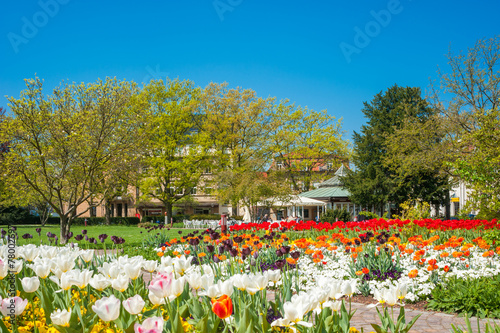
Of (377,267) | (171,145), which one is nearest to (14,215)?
(171,145)

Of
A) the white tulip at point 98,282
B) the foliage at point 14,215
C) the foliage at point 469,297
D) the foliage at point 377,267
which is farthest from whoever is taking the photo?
the foliage at point 14,215

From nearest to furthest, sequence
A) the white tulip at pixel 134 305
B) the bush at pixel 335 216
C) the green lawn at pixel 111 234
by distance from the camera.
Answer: the white tulip at pixel 134 305 < the green lawn at pixel 111 234 < the bush at pixel 335 216

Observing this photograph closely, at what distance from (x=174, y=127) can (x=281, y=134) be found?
9591mm

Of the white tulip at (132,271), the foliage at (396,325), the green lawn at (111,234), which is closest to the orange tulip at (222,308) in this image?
the foliage at (396,325)

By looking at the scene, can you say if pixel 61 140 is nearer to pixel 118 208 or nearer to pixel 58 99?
pixel 58 99

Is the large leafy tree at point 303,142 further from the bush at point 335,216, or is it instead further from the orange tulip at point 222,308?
the orange tulip at point 222,308

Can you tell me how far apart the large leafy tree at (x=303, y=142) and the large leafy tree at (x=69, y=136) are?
23545 millimetres

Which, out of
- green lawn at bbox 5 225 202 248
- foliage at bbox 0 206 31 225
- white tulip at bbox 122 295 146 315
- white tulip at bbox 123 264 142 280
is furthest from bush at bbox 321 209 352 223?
foliage at bbox 0 206 31 225

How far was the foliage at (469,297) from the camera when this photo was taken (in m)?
5.45

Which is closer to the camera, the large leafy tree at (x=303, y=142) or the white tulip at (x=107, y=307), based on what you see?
the white tulip at (x=107, y=307)

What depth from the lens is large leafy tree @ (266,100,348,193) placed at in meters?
40.4

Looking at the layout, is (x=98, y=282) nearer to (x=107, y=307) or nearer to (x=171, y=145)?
(x=107, y=307)

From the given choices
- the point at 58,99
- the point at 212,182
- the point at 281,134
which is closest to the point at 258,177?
the point at 212,182

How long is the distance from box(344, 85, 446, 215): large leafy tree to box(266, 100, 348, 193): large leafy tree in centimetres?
681
